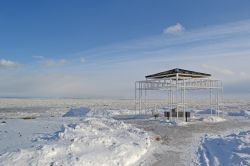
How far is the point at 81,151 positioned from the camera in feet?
36.7

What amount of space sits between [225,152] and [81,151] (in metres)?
4.61

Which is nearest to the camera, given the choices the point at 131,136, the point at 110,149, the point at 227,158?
the point at 227,158

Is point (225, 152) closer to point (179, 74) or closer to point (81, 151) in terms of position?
point (81, 151)

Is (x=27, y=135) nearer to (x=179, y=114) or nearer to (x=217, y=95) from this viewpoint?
(x=179, y=114)

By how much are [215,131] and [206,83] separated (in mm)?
7903

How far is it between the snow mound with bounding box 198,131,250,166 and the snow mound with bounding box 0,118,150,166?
2.03 metres

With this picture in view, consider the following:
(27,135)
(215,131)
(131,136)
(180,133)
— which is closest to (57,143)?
(27,135)

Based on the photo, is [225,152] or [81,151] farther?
[225,152]

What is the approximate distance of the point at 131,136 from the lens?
602 inches

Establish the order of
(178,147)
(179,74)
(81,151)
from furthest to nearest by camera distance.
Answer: (179,74) → (178,147) → (81,151)

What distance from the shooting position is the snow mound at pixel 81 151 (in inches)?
383

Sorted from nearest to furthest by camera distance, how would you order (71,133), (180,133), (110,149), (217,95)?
(110,149)
(71,133)
(180,133)
(217,95)

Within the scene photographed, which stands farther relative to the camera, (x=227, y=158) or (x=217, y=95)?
(x=217, y=95)

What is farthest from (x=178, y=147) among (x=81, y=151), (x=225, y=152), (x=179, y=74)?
(x=179, y=74)
